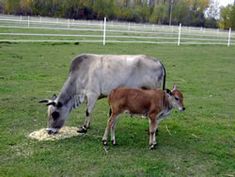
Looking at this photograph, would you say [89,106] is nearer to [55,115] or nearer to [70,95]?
[70,95]

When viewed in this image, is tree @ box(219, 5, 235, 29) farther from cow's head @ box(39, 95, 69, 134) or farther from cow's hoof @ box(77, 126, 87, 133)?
cow's head @ box(39, 95, 69, 134)

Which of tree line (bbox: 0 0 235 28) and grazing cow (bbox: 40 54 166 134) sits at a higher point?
tree line (bbox: 0 0 235 28)

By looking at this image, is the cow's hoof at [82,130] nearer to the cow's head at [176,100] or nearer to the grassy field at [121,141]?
the grassy field at [121,141]

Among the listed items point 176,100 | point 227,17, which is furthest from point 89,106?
point 227,17

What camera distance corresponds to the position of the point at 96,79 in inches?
283

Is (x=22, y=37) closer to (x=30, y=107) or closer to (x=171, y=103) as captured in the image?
(x=30, y=107)

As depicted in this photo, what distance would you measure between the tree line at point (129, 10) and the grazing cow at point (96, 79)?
221 ft

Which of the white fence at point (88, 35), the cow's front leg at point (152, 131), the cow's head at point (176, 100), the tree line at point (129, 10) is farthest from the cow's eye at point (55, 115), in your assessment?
the tree line at point (129, 10)

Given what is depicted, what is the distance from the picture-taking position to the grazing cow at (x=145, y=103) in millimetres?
6344

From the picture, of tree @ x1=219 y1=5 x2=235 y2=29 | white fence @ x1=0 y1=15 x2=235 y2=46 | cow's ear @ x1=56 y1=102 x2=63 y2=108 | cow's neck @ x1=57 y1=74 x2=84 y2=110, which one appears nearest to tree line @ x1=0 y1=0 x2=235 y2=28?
tree @ x1=219 y1=5 x2=235 y2=29

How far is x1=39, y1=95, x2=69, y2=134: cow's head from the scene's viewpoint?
696 cm

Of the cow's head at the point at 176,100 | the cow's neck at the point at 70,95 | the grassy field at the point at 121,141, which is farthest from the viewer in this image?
the cow's neck at the point at 70,95

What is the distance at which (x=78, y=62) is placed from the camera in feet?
23.9

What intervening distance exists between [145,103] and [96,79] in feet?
3.89
